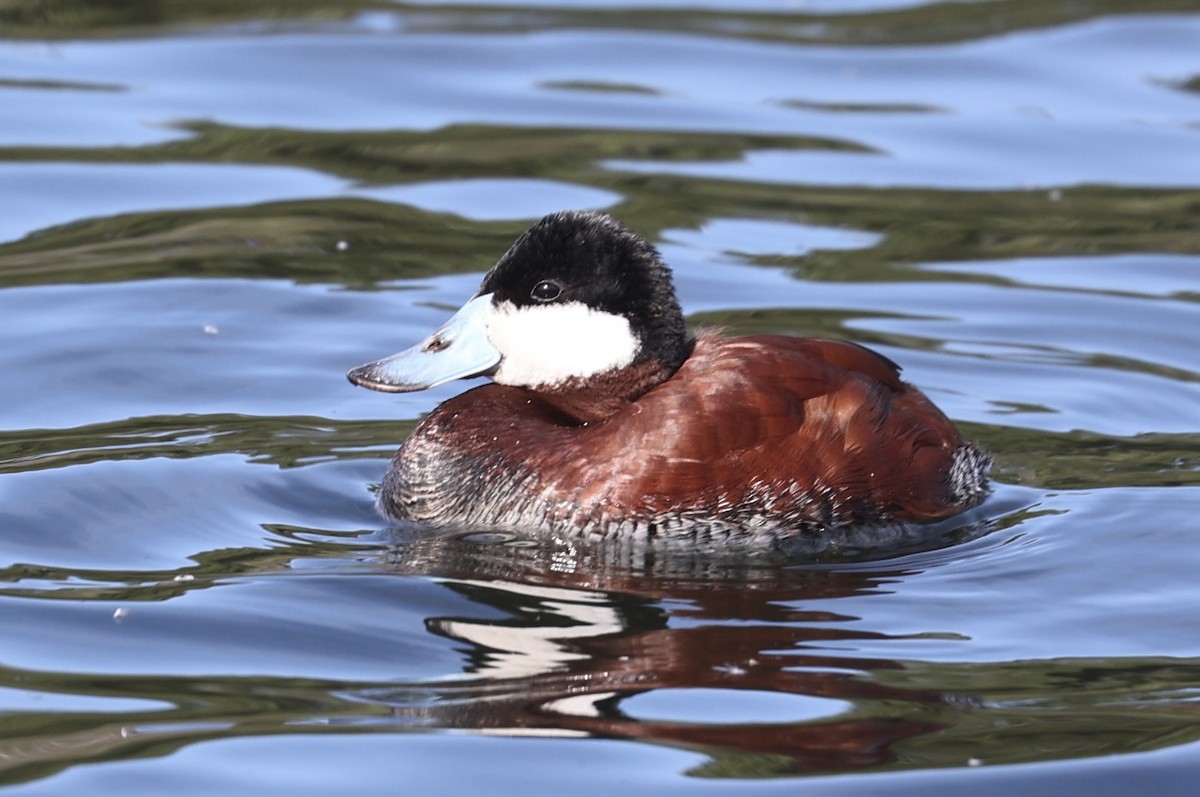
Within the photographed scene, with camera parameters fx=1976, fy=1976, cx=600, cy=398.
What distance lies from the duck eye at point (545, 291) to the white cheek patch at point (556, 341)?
34 mm

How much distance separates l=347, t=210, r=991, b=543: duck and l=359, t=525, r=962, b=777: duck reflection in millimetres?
169

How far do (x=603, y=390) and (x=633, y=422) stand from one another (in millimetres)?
366

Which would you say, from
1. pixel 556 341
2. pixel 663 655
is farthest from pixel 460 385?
pixel 663 655

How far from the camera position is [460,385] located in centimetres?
886

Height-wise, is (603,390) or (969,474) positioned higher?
(603,390)

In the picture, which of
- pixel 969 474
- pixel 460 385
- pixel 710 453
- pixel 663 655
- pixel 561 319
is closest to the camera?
pixel 663 655

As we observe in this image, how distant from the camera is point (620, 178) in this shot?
467 inches

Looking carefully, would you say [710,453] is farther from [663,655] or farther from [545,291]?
[663,655]

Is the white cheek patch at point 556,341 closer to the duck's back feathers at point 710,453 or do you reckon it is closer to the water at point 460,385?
the duck's back feathers at point 710,453

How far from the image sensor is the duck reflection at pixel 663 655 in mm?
4961

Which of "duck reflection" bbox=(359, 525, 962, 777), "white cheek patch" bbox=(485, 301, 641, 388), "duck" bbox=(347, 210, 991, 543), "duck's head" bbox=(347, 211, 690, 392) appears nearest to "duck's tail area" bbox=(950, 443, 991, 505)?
"duck" bbox=(347, 210, 991, 543)

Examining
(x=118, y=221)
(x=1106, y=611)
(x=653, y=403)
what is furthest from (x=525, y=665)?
(x=118, y=221)

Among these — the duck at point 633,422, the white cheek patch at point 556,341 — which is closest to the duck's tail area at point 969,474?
the duck at point 633,422

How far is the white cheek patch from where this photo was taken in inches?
A: 265
